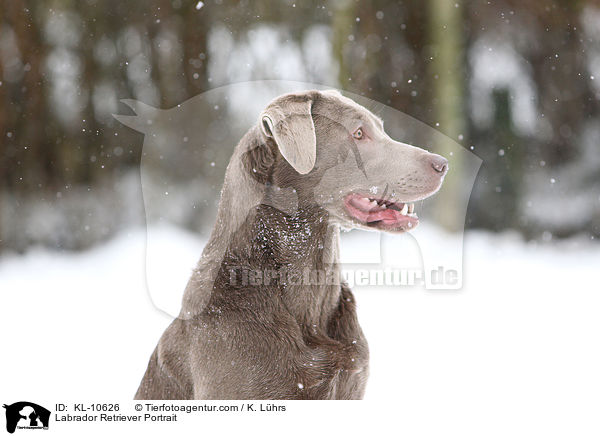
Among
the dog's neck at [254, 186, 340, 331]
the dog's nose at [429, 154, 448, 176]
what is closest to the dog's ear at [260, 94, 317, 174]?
the dog's neck at [254, 186, 340, 331]

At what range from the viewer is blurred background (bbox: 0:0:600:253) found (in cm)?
264

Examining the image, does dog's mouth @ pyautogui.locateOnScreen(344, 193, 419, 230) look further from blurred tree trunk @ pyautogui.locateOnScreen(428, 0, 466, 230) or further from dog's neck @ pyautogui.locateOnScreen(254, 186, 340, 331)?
blurred tree trunk @ pyautogui.locateOnScreen(428, 0, 466, 230)

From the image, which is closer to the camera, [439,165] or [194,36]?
[439,165]

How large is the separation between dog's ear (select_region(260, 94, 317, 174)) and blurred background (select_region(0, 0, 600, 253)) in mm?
1336

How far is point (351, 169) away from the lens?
53.4 inches

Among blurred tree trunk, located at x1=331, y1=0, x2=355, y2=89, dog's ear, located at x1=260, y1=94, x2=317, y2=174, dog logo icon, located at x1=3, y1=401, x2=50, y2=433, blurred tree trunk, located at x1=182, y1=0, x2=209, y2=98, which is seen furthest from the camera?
blurred tree trunk, located at x1=182, y1=0, x2=209, y2=98

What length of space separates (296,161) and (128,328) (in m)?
1.08

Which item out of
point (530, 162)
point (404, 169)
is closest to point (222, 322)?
point (404, 169)

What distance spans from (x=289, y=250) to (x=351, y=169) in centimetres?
25

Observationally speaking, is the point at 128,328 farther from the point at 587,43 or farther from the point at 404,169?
the point at 587,43

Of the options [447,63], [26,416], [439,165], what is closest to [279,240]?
[439,165]

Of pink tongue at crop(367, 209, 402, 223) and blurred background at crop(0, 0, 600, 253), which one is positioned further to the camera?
blurred background at crop(0, 0, 600, 253)

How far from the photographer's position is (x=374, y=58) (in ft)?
8.75

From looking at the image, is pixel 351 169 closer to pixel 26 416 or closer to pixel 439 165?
pixel 439 165
